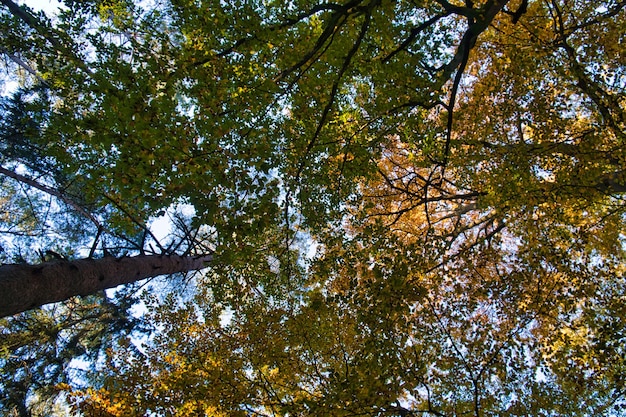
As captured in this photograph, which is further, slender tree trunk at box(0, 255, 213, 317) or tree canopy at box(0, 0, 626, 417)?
tree canopy at box(0, 0, 626, 417)

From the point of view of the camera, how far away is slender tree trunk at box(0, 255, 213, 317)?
401cm

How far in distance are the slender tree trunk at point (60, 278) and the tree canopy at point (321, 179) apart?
1.06 ft

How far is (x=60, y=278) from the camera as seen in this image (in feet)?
15.3

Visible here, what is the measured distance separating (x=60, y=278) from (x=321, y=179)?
4.37 meters

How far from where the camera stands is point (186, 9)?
5.01 m

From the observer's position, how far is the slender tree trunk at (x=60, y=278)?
4008 millimetres

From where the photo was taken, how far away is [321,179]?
21.9ft

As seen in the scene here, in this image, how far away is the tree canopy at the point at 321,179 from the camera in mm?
4789

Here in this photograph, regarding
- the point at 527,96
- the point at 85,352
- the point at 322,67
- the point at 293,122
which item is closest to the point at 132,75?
the point at 293,122

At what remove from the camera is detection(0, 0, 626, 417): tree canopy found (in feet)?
15.7

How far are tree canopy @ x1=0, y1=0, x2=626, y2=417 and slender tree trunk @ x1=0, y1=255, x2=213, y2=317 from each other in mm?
324

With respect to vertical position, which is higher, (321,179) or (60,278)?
(321,179)

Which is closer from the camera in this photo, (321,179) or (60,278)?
(60,278)

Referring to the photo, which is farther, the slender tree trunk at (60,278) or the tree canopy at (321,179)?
the tree canopy at (321,179)
